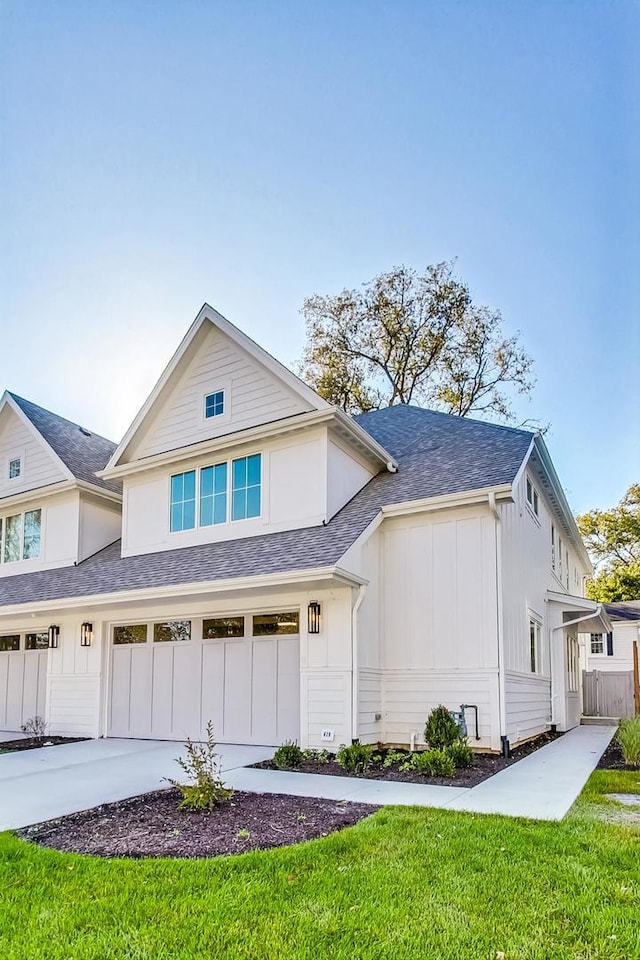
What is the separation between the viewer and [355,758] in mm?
8570

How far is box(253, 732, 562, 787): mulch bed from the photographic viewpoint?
25.7 ft

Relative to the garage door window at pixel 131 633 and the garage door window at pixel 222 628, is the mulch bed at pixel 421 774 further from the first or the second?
the garage door window at pixel 131 633

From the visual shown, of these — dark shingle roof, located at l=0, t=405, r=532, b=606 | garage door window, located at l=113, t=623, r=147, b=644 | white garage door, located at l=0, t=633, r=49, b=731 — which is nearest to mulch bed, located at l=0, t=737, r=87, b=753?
white garage door, located at l=0, t=633, r=49, b=731

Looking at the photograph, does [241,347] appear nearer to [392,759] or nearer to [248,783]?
[392,759]

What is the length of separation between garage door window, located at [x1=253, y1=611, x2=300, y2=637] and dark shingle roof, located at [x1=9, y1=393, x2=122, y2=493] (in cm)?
603

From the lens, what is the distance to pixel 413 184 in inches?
594

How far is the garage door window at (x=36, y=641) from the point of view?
14.1 m

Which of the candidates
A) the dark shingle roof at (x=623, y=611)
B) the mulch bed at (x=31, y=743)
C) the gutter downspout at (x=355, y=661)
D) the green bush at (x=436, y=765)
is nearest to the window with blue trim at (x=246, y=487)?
the gutter downspout at (x=355, y=661)

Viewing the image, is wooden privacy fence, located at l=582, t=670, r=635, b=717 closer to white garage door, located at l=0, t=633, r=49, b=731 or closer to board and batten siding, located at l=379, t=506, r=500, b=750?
board and batten siding, located at l=379, t=506, r=500, b=750

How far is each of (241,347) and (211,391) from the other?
106cm

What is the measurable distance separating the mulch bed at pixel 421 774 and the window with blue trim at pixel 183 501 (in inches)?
198

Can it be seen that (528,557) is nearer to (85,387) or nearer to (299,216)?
(299,216)

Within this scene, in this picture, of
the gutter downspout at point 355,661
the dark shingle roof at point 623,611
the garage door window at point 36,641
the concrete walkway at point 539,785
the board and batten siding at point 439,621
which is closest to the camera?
the concrete walkway at point 539,785

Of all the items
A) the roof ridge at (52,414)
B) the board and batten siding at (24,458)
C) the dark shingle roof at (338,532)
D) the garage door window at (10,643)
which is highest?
the roof ridge at (52,414)
